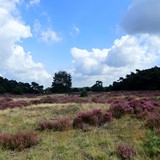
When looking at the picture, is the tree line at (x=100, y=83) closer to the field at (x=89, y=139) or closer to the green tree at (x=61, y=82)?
the green tree at (x=61, y=82)

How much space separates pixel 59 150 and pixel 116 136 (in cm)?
253

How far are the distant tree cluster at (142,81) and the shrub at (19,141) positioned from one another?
53.0m

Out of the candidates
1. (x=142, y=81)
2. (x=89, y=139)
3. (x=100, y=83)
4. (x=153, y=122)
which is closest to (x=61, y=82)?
(x=100, y=83)

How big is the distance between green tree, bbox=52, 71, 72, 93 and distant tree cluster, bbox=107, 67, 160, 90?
2074 centimetres

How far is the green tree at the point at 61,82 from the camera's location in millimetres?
97125

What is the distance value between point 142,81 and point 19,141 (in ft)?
188

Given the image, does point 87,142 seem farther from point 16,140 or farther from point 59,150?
point 16,140

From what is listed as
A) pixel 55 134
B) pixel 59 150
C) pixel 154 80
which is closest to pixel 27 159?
pixel 59 150

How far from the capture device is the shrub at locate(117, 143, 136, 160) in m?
10.4

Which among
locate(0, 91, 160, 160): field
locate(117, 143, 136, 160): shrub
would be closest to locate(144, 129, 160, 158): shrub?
locate(0, 91, 160, 160): field

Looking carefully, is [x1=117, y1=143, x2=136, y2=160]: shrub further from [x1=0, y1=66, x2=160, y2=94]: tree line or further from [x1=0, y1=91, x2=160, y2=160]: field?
[x1=0, y1=66, x2=160, y2=94]: tree line

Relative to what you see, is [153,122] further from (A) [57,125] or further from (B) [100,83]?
(B) [100,83]

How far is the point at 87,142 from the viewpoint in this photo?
40.2 feet

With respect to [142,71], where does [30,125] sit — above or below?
below
